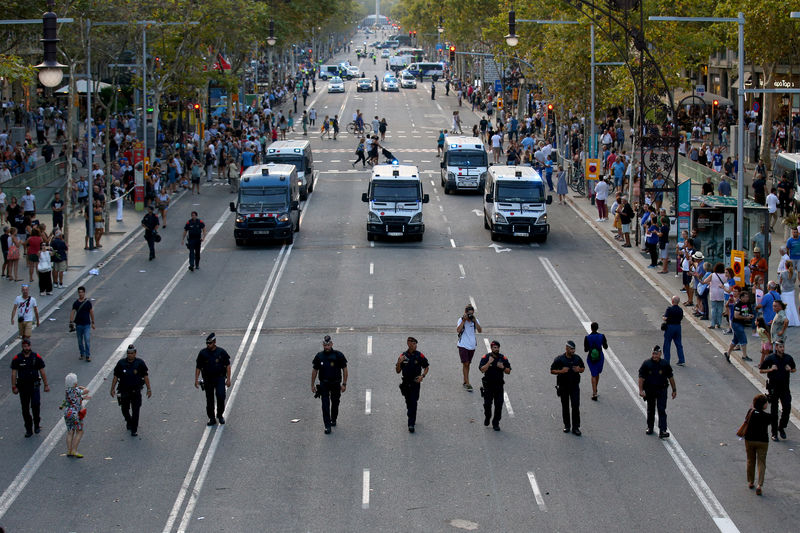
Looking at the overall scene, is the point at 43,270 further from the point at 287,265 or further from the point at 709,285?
the point at 709,285

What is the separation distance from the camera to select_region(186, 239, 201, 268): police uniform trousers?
106ft

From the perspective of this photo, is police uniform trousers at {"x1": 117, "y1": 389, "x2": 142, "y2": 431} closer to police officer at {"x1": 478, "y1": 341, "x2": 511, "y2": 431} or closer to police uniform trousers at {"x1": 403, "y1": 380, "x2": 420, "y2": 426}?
police uniform trousers at {"x1": 403, "y1": 380, "x2": 420, "y2": 426}

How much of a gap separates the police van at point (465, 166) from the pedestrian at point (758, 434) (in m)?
31.7

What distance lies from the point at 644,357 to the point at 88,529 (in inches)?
498

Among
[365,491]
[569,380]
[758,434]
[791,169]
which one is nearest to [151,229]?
[569,380]

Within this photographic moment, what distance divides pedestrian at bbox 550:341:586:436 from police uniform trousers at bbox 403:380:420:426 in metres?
2.14

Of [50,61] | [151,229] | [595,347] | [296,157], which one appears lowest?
[595,347]

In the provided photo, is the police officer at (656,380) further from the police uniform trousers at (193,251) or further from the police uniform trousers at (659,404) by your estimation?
the police uniform trousers at (193,251)

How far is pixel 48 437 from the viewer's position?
60.9 ft

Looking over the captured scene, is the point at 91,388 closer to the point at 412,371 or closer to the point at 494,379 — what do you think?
the point at 412,371

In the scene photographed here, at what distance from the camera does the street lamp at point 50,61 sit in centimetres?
1616

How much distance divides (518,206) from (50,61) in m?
21.7

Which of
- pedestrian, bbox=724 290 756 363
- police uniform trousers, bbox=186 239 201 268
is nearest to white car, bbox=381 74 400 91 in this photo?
police uniform trousers, bbox=186 239 201 268

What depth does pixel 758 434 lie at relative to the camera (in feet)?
51.2
